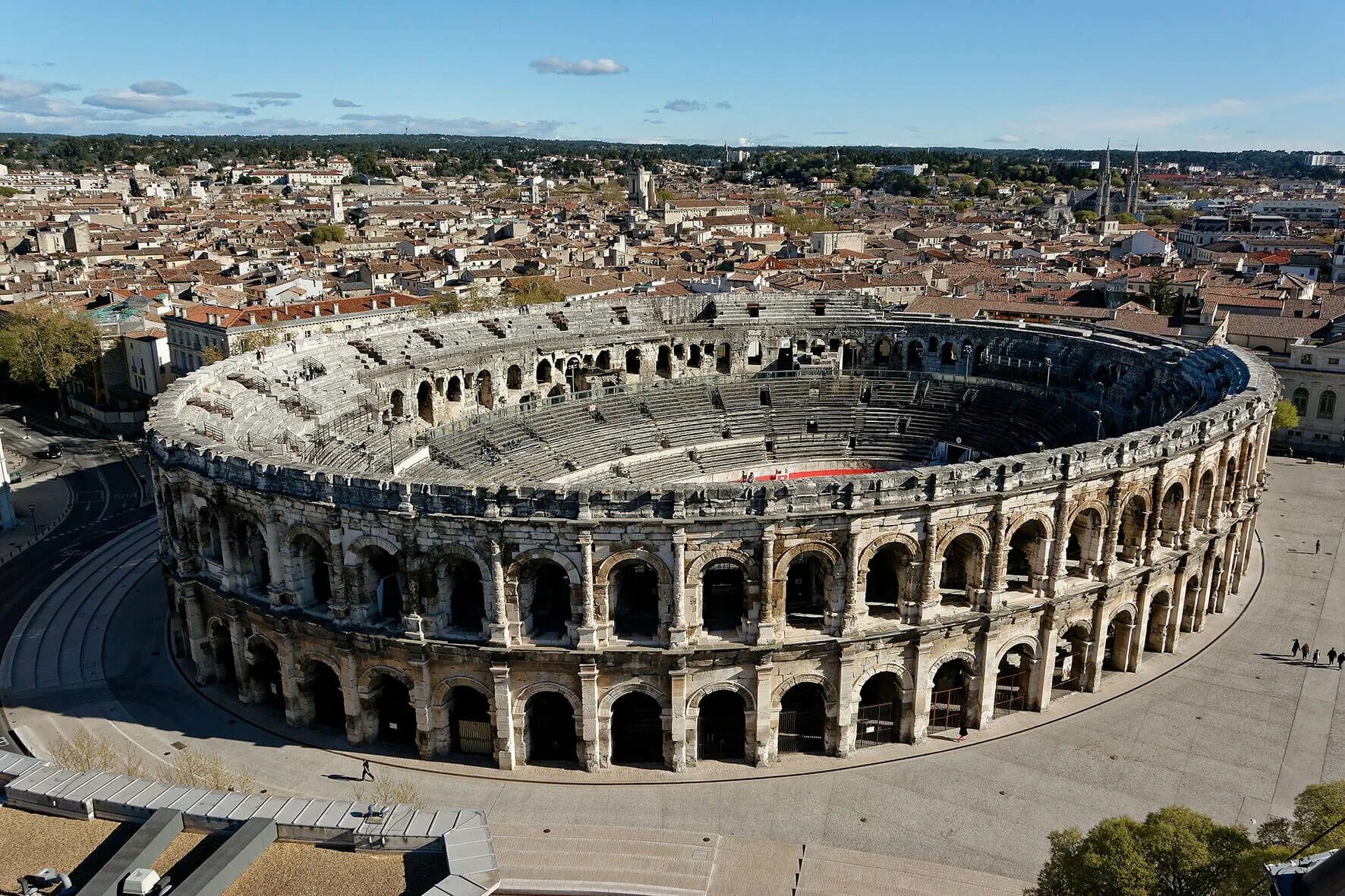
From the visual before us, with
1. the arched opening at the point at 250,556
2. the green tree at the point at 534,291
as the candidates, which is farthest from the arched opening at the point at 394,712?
the green tree at the point at 534,291

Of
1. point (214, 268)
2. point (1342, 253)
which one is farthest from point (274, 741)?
point (1342, 253)

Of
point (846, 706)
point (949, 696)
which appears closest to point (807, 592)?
point (846, 706)

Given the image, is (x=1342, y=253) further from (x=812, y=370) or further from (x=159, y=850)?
(x=159, y=850)

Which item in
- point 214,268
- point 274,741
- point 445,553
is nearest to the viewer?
point 445,553

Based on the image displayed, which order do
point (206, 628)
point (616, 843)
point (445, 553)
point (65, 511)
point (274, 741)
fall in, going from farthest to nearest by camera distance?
point (65, 511)
point (206, 628)
point (274, 741)
point (445, 553)
point (616, 843)

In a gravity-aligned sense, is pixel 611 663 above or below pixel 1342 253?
below

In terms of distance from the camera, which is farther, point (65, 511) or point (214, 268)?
point (214, 268)

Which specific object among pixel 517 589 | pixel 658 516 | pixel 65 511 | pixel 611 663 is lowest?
pixel 65 511
